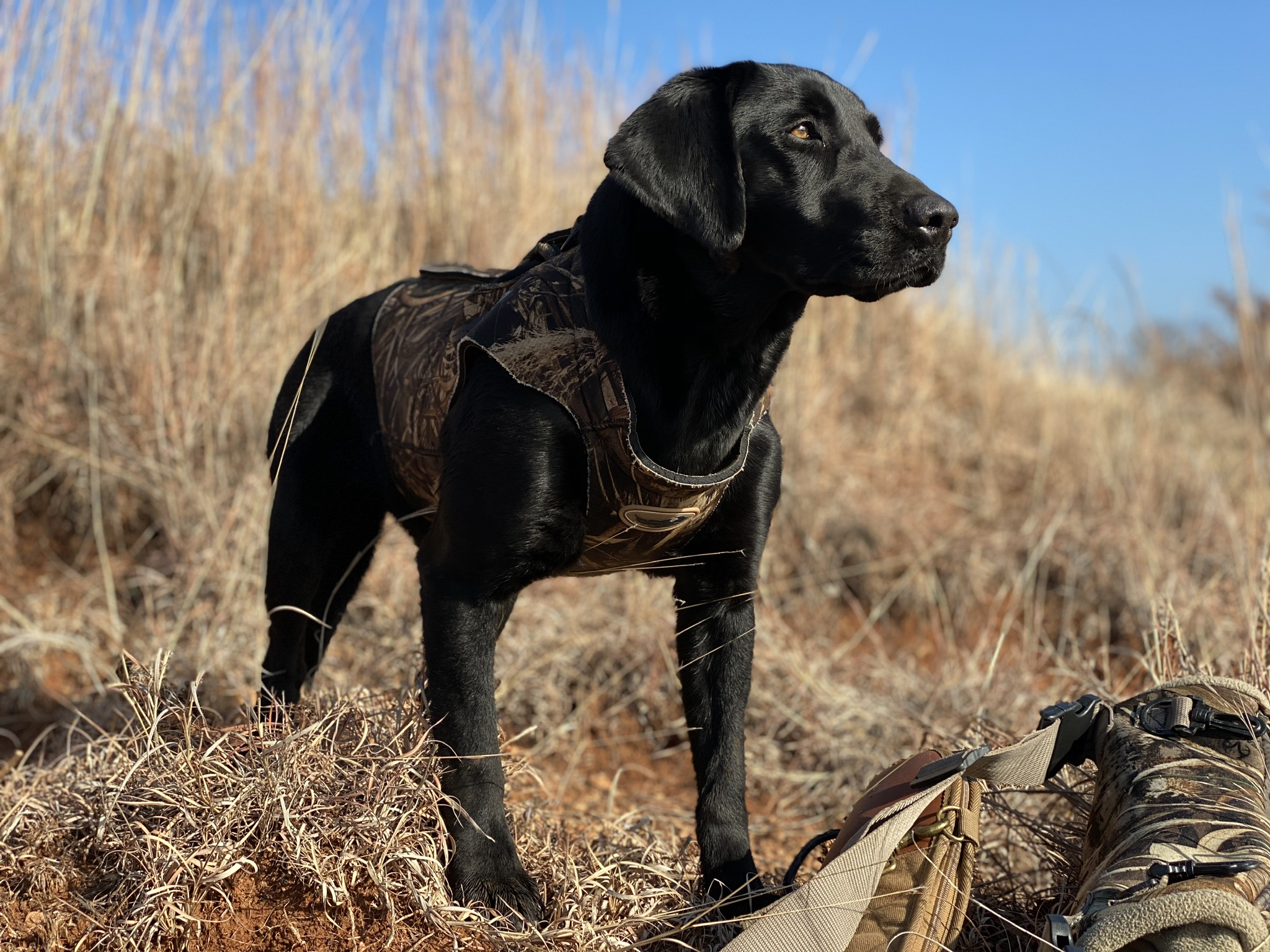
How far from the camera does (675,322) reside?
195cm

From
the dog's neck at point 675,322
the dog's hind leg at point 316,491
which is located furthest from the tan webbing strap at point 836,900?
the dog's hind leg at point 316,491

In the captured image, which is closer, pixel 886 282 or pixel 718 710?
pixel 886 282

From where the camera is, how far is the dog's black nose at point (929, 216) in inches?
71.6

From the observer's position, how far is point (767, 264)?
75.5 inches

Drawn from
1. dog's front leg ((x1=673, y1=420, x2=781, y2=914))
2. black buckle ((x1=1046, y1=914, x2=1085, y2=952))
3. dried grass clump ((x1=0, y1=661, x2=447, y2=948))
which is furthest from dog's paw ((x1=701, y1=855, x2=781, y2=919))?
black buckle ((x1=1046, y1=914, x2=1085, y2=952))

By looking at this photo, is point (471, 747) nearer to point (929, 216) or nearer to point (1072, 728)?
point (1072, 728)

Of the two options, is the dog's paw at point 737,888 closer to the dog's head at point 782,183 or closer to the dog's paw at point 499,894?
the dog's paw at point 499,894

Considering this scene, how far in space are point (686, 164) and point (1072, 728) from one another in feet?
3.74

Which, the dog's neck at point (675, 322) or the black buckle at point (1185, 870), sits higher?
the dog's neck at point (675, 322)

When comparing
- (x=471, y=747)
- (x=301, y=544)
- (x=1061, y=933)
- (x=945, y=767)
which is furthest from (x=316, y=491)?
(x=1061, y=933)

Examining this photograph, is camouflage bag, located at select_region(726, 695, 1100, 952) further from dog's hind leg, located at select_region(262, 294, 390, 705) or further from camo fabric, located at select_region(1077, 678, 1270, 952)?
dog's hind leg, located at select_region(262, 294, 390, 705)

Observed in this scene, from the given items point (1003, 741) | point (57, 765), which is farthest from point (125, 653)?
point (1003, 741)

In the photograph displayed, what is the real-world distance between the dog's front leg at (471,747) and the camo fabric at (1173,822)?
37.9 inches

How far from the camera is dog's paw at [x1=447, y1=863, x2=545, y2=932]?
196 centimetres
